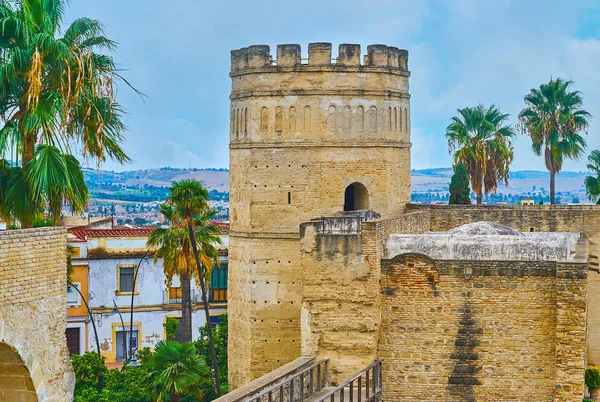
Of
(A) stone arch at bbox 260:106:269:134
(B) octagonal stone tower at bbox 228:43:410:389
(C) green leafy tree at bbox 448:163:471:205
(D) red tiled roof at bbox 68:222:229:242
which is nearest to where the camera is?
(B) octagonal stone tower at bbox 228:43:410:389

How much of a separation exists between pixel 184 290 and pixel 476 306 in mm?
17781

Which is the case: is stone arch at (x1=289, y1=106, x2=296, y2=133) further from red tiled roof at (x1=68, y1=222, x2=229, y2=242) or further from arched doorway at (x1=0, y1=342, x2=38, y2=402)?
arched doorway at (x1=0, y1=342, x2=38, y2=402)

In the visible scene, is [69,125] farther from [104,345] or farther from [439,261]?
[104,345]

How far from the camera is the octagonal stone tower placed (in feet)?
104

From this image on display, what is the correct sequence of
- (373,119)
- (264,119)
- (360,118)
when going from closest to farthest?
(264,119), (360,118), (373,119)

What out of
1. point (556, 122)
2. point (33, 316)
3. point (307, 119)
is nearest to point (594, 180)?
point (556, 122)

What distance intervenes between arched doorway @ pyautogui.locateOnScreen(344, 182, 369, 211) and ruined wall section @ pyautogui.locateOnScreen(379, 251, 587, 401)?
26.5ft

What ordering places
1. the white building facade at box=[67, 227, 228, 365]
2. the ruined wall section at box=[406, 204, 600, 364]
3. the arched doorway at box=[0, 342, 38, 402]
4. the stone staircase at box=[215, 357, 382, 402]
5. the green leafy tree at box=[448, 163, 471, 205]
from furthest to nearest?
the white building facade at box=[67, 227, 228, 365] → the green leafy tree at box=[448, 163, 471, 205] → the ruined wall section at box=[406, 204, 600, 364] → the stone staircase at box=[215, 357, 382, 402] → the arched doorway at box=[0, 342, 38, 402]

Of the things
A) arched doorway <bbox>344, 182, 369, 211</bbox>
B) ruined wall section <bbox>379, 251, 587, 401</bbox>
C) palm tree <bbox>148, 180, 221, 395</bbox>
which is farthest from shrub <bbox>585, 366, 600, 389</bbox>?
palm tree <bbox>148, 180, 221, 395</bbox>

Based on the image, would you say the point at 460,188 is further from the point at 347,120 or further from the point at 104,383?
the point at 104,383

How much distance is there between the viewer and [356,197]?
3294 cm

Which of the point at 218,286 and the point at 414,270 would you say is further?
the point at 218,286

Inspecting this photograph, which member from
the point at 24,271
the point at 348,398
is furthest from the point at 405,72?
the point at 24,271

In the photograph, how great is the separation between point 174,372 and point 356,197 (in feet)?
21.7
